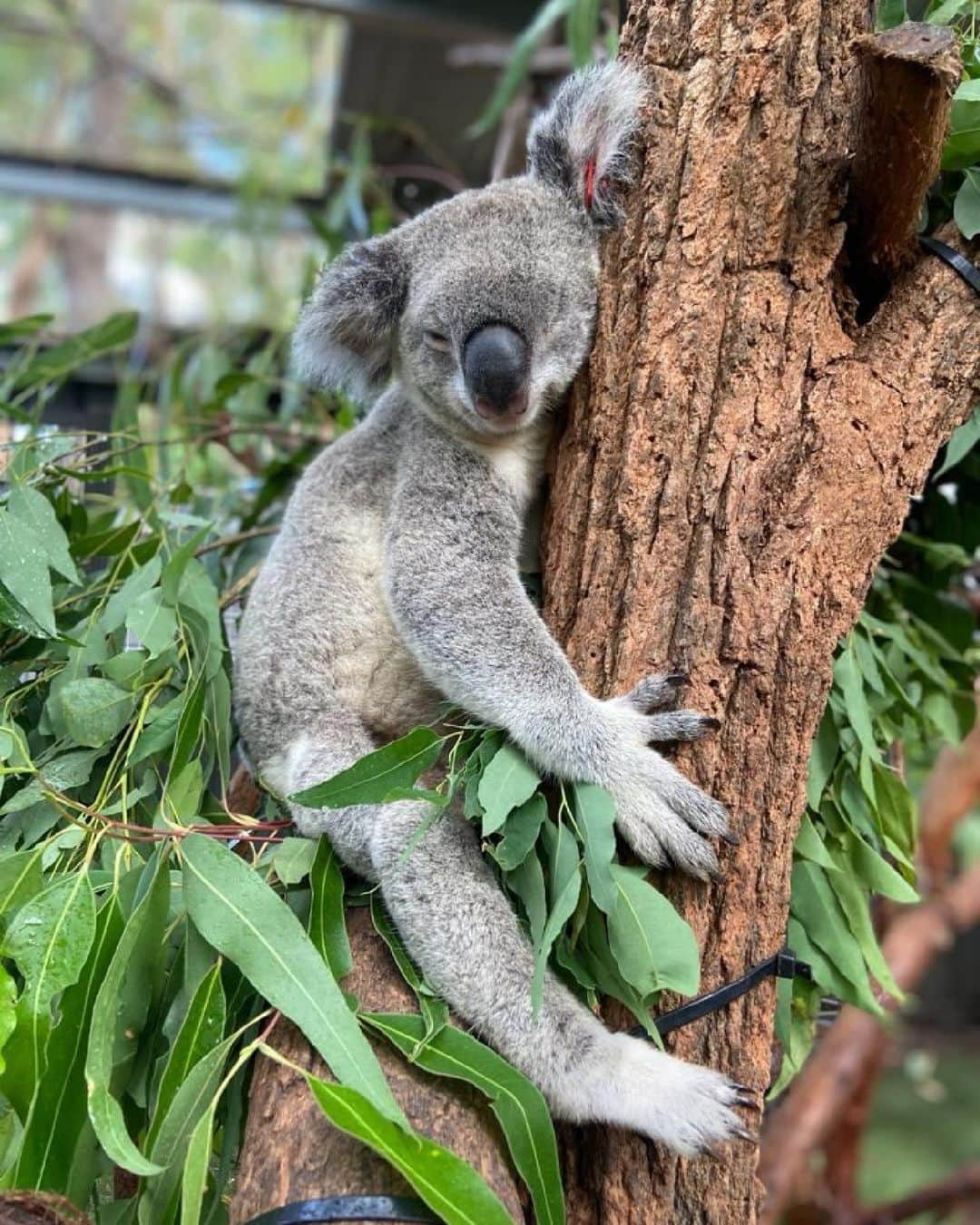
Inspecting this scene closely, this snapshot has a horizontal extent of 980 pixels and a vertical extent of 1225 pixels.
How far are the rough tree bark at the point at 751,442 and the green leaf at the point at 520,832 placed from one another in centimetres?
23

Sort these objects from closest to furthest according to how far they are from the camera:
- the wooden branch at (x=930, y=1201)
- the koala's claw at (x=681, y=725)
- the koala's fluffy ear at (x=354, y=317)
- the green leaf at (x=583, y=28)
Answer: the koala's claw at (x=681, y=725) → the koala's fluffy ear at (x=354, y=317) → the green leaf at (x=583, y=28) → the wooden branch at (x=930, y=1201)

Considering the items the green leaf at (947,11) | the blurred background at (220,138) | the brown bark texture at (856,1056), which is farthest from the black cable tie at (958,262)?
the brown bark texture at (856,1056)

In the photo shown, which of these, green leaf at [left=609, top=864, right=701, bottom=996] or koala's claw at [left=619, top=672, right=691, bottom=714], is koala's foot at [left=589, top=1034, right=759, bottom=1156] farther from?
koala's claw at [left=619, top=672, right=691, bottom=714]

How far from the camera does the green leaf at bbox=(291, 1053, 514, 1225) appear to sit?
135 centimetres

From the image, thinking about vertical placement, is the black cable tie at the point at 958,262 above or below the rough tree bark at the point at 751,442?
above

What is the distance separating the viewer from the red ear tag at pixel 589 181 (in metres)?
1.98

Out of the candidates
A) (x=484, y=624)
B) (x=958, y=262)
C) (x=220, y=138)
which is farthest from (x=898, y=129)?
(x=220, y=138)

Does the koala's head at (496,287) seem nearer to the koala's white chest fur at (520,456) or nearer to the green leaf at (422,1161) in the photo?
the koala's white chest fur at (520,456)

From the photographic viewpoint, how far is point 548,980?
5.48 ft

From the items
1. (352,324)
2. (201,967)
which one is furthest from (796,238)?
(201,967)

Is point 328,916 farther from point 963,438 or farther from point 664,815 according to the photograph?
point 963,438

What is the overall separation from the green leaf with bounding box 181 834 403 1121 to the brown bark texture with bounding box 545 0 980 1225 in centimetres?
45

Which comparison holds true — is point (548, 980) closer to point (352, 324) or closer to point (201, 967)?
point (201, 967)

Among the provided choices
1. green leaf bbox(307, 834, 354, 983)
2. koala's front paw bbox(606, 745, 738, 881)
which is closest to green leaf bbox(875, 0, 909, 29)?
koala's front paw bbox(606, 745, 738, 881)
